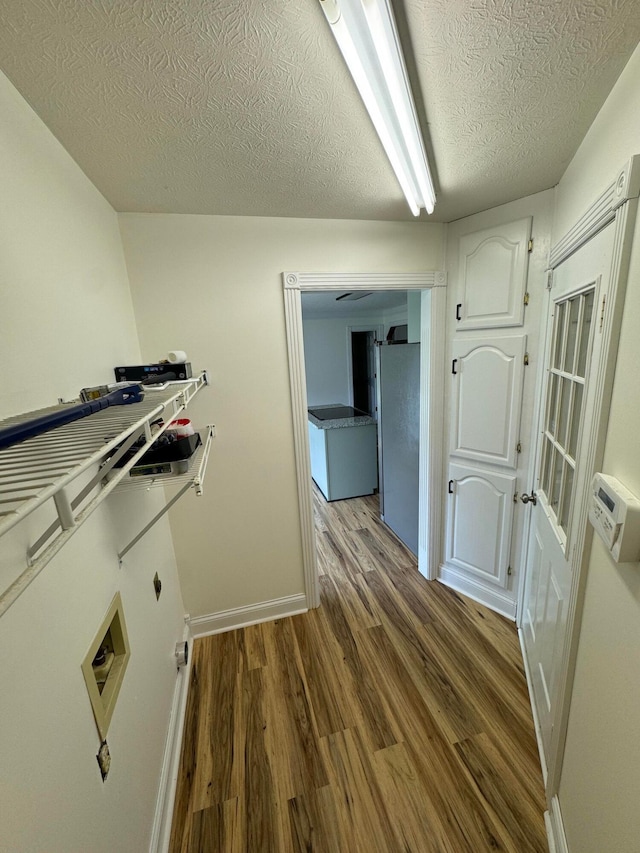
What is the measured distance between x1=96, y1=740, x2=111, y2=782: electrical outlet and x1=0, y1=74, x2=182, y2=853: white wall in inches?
0.8

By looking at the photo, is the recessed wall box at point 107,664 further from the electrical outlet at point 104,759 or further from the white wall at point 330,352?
the white wall at point 330,352

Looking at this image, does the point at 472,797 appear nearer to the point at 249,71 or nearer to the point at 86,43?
the point at 249,71

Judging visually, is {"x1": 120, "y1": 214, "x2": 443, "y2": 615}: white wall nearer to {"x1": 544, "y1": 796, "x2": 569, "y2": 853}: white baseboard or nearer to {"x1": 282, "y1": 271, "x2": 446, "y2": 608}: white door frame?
{"x1": 282, "y1": 271, "x2": 446, "y2": 608}: white door frame

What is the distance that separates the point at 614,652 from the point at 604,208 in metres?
1.21

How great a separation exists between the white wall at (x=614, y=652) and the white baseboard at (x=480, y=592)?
1.03 meters

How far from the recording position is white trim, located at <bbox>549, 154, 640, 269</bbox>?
32.0 inches

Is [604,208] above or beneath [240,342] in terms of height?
above

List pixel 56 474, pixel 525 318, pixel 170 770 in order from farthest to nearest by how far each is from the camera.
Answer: pixel 525 318
pixel 170 770
pixel 56 474

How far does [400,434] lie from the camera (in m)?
2.69

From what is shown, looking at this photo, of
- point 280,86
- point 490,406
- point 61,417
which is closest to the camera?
point 61,417

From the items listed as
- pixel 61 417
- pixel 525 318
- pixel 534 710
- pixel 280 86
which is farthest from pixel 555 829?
pixel 280 86

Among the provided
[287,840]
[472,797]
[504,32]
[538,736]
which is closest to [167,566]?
[287,840]

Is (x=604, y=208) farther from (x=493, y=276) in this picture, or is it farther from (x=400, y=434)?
(x=400, y=434)

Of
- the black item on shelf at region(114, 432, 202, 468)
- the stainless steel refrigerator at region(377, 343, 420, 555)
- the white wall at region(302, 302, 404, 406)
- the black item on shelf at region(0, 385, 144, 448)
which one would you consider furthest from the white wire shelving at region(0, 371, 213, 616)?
the white wall at region(302, 302, 404, 406)
